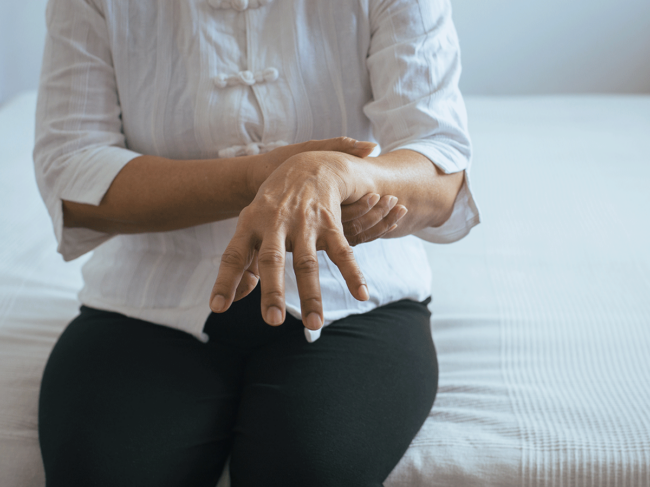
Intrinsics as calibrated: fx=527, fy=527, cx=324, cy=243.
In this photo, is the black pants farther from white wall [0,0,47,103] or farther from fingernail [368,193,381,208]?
white wall [0,0,47,103]

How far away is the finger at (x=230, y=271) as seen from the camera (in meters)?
0.43

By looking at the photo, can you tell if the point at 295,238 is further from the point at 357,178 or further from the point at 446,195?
the point at 446,195

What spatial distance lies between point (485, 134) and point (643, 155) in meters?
0.41

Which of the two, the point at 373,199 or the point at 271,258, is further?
the point at 373,199

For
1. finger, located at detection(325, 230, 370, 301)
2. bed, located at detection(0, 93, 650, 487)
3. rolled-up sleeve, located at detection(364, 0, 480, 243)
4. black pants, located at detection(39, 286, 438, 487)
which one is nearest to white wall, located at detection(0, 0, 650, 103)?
bed, located at detection(0, 93, 650, 487)

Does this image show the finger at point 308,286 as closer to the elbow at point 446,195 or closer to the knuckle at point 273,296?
the knuckle at point 273,296

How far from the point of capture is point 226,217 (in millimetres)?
707

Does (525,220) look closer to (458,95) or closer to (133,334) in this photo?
(458,95)

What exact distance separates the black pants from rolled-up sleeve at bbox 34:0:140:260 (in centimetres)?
20

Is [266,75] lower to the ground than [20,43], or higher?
higher

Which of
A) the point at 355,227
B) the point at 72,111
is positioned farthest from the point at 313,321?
the point at 72,111

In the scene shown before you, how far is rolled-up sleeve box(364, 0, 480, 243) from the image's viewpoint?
2.27 ft

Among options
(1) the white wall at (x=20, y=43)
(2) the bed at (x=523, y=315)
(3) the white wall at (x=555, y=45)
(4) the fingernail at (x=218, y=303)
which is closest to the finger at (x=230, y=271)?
(4) the fingernail at (x=218, y=303)

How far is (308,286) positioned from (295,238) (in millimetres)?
54
